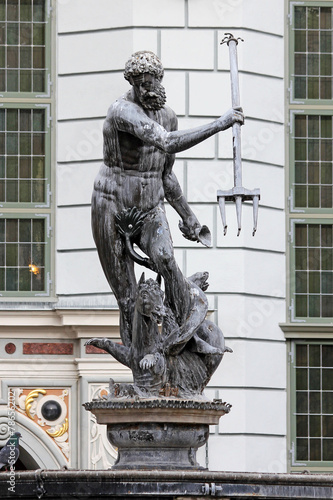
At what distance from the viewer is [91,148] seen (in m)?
20.9

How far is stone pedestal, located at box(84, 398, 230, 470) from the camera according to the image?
12570mm

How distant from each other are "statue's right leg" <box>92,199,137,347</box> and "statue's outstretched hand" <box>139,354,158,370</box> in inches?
17.6


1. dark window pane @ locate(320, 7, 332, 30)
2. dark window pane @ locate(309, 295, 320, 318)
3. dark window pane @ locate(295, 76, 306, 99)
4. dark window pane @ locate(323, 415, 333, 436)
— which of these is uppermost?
dark window pane @ locate(320, 7, 332, 30)

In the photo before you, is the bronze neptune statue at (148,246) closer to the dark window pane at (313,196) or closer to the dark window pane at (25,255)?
the dark window pane at (25,255)

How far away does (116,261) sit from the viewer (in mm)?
13281

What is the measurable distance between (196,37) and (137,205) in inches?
323

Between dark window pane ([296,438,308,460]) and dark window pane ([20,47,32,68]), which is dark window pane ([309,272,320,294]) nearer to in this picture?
dark window pane ([296,438,308,460])

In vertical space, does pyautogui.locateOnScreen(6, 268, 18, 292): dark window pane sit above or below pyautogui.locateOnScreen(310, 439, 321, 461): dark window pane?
above

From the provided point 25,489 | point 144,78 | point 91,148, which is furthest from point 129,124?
point 91,148

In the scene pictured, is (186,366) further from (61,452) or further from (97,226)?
(61,452)

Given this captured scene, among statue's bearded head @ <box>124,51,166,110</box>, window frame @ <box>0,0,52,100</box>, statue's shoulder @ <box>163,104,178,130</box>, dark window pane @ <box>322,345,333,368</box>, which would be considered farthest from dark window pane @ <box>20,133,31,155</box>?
statue's bearded head @ <box>124,51,166,110</box>

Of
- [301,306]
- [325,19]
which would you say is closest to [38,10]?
[325,19]

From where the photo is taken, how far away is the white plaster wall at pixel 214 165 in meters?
20.6

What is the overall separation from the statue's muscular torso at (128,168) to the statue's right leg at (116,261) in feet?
0.41
